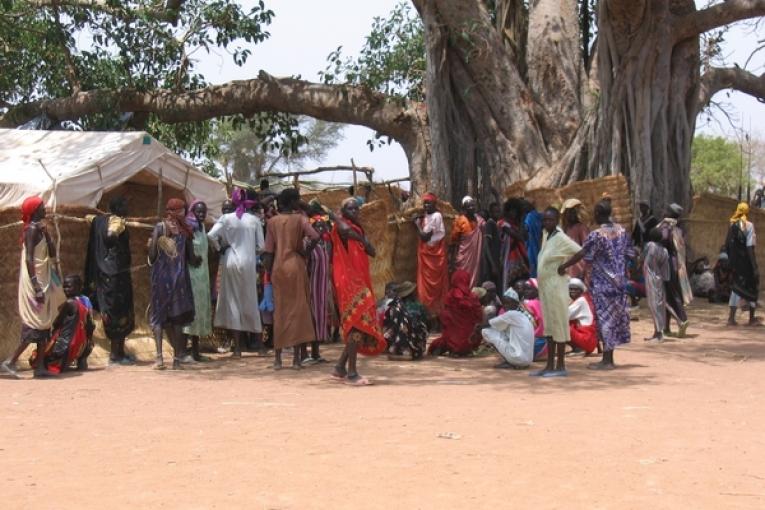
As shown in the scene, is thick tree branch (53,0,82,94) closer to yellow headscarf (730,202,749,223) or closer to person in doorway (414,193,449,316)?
person in doorway (414,193,449,316)

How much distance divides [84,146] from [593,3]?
924cm

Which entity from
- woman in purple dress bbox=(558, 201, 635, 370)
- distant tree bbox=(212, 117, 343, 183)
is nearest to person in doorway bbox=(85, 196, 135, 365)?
woman in purple dress bbox=(558, 201, 635, 370)

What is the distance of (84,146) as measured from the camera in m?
10.8

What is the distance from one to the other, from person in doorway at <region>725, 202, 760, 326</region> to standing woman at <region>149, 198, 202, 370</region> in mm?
6612

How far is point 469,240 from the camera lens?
11414 mm

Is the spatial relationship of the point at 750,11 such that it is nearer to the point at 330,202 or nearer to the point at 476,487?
the point at 330,202

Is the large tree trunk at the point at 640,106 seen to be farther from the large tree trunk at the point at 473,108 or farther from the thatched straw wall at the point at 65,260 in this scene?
the thatched straw wall at the point at 65,260

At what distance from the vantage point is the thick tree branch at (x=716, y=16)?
12945mm

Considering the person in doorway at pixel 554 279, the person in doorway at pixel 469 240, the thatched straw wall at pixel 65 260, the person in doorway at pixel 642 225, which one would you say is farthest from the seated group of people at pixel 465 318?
the person in doorway at pixel 642 225

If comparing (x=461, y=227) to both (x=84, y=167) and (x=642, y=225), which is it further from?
(x=84, y=167)

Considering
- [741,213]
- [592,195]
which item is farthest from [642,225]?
[741,213]

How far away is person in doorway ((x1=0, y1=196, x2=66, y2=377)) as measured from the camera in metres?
8.27

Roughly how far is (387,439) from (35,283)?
12.4ft

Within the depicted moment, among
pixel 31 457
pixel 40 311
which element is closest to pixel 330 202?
pixel 40 311
